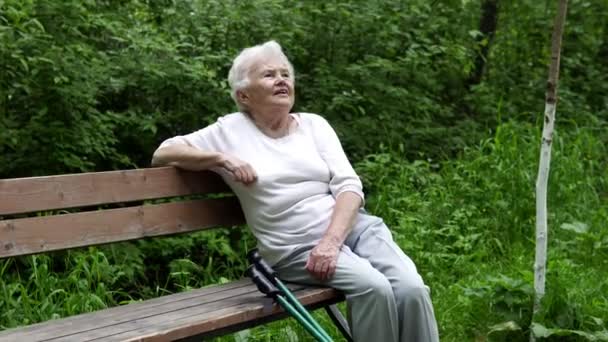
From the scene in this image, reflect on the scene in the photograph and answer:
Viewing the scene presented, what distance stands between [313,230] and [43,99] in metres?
2.27

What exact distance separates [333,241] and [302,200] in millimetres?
229

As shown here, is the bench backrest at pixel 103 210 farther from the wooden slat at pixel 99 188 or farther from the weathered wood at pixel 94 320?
the weathered wood at pixel 94 320

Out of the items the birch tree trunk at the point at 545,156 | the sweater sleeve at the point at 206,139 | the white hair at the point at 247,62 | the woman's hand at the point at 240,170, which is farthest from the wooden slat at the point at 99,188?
the birch tree trunk at the point at 545,156

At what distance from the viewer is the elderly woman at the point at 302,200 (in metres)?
3.12

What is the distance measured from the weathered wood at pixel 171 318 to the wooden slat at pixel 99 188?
0.40m

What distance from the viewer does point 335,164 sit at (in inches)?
135

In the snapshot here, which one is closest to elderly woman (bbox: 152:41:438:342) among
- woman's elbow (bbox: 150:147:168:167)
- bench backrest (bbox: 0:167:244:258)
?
woman's elbow (bbox: 150:147:168:167)

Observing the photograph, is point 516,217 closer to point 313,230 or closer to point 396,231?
point 396,231

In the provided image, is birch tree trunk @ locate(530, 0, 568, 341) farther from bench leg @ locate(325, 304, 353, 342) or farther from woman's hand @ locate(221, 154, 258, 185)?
woman's hand @ locate(221, 154, 258, 185)

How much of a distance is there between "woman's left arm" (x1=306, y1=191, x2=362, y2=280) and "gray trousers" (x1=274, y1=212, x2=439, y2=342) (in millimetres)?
36

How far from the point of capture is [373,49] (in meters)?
6.51

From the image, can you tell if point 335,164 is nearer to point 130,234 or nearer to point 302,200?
point 302,200

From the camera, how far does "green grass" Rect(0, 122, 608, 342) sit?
3885 mm

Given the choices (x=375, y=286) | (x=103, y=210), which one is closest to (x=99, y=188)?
(x=103, y=210)
